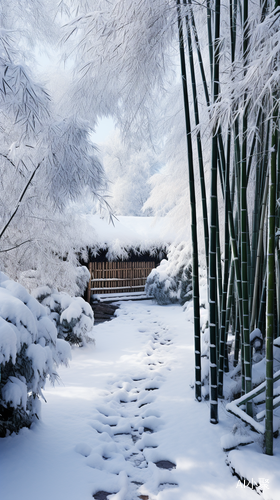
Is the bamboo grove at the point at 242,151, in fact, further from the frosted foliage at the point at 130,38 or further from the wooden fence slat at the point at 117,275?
the wooden fence slat at the point at 117,275

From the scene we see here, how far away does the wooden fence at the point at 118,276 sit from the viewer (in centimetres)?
912

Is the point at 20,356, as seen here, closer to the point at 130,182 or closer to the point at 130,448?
the point at 130,448

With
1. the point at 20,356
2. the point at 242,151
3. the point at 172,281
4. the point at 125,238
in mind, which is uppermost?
the point at 242,151

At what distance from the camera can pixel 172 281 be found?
309 inches

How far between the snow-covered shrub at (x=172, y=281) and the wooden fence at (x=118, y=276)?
1459 mm

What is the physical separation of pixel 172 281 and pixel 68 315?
3882mm

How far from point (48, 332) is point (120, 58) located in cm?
188

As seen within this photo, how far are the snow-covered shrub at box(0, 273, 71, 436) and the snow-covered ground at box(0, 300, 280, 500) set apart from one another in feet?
0.45

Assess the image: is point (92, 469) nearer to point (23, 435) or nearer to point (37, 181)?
point (23, 435)

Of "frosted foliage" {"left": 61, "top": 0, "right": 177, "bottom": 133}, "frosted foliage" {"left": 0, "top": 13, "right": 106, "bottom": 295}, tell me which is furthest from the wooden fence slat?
"frosted foliage" {"left": 61, "top": 0, "right": 177, "bottom": 133}

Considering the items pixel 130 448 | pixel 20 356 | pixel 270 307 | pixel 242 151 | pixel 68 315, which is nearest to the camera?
pixel 270 307

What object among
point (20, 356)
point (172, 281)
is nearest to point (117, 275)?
point (172, 281)

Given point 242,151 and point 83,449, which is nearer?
point 242,151

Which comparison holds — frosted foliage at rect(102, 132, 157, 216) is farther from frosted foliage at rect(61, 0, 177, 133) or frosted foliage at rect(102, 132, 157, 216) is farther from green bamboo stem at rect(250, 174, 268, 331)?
green bamboo stem at rect(250, 174, 268, 331)
